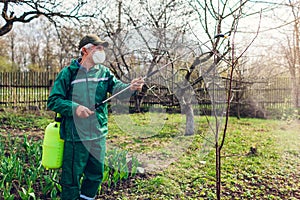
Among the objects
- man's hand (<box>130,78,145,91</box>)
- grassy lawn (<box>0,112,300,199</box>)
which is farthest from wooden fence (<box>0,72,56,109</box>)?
man's hand (<box>130,78,145,91</box>)

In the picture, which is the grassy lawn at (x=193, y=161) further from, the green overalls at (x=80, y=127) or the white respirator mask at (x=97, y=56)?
the white respirator mask at (x=97, y=56)

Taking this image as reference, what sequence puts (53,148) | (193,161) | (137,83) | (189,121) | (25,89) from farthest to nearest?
(25,89), (189,121), (193,161), (137,83), (53,148)

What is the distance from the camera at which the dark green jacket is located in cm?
219

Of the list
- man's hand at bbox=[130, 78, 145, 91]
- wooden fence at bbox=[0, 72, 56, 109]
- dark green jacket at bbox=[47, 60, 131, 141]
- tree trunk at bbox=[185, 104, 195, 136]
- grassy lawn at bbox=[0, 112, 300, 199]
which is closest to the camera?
dark green jacket at bbox=[47, 60, 131, 141]

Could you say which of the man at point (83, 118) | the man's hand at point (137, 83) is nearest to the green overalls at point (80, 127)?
the man at point (83, 118)

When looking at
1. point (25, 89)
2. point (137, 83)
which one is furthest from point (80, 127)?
point (25, 89)

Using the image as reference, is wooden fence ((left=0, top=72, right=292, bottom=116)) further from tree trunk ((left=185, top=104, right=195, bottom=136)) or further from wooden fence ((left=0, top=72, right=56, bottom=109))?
tree trunk ((left=185, top=104, right=195, bottom=136))

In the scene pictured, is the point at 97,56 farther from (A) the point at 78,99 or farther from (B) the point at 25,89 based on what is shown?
(B) the point at 25,89

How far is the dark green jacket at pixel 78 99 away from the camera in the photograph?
2186 mm

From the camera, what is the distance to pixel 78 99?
2324mm

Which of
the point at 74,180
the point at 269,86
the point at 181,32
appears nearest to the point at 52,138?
the point at 74,180

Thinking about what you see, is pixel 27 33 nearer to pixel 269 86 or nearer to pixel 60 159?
pixel 269 86

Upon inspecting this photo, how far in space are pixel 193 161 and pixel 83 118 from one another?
7.57 feet

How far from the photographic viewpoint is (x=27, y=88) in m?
10.3
